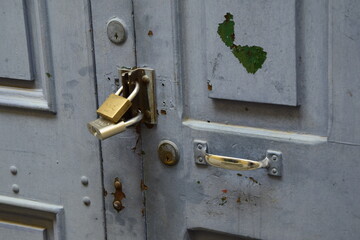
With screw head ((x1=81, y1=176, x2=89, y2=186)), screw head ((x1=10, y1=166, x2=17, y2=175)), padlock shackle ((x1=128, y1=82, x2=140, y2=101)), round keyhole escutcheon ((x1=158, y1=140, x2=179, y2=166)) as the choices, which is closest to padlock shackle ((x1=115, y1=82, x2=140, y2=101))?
padlock shackle ((x1=128, y1=82, x2=140, y2=101))

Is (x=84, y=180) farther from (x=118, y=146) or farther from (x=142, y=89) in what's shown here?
(x=142, y=89)

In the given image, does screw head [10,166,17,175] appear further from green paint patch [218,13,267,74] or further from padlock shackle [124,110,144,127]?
green paint patch [218,13,267,74]

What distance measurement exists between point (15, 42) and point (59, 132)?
0.70ft

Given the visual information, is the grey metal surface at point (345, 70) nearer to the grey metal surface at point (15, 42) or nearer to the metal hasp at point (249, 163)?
the metal hasp at point (249, 163)

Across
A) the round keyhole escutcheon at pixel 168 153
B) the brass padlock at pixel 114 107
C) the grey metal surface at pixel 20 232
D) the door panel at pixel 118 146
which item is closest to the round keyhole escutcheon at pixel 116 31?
the door panel at pixel 118 146

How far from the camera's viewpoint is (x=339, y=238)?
140 cm

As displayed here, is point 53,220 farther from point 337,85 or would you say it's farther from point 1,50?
point 337,85

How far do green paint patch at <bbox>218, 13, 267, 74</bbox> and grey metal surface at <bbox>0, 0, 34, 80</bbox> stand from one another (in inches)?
18.0

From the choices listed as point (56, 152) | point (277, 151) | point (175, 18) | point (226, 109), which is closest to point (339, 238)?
point (277, 151)

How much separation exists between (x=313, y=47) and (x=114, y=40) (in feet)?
1.35

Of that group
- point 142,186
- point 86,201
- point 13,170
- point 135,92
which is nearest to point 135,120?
point 135,92

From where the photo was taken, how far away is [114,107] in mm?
1465

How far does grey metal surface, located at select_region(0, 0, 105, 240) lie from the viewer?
1.60 m

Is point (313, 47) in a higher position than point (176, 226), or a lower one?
Answer: higher
